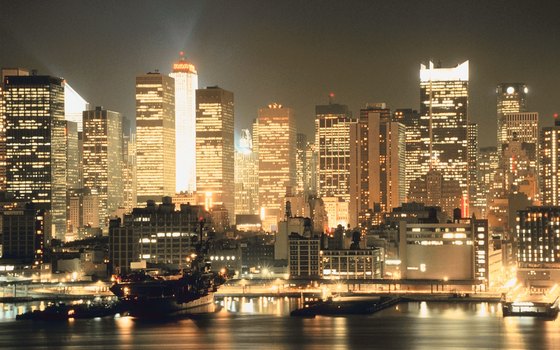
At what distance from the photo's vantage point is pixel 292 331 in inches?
3285

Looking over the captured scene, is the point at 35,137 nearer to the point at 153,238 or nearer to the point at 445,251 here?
the point at 153,238

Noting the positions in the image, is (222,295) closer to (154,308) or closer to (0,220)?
(154,308)

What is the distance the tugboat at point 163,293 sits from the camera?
9944 centimetres

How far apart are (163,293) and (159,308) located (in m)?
1.94

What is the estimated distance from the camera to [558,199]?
184625mm

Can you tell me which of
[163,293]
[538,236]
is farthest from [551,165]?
[163,293]

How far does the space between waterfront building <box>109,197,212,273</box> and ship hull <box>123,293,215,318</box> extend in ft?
107

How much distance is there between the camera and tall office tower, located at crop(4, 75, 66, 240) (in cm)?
18850

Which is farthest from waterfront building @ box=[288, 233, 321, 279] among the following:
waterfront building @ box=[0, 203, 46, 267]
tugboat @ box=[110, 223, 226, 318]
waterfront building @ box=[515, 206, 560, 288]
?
waterfront building @ box=[0, 203, 46, 267]

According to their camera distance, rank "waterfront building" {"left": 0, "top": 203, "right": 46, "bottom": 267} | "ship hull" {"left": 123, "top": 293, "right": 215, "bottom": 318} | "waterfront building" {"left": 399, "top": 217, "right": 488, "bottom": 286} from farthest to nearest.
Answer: "waterfront building" {"left": 0, "top": 203, "right": 46, "bottom": 267} → "waterfront building" {"left": 399, "top": 217, "right": 488, "bottom": 286} → "ship hull" {"left": 123, "top": 293, "right": 215, "bottom": 318}

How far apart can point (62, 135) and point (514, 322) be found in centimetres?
11329

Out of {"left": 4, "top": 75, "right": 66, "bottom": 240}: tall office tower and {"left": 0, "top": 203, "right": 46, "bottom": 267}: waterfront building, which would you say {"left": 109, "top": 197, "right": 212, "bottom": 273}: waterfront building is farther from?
{"left": 4, "top": 75, "right": 66, "bottom": 240}: tall office tower

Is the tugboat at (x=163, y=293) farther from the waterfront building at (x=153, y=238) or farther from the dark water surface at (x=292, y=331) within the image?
the waterfront building at (x=153, y=238)

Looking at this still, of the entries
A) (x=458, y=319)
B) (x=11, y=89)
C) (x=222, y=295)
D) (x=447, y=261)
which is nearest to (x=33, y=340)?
(x=458, y=319)
